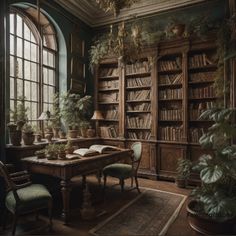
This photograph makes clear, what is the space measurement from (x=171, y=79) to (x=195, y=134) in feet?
4.00

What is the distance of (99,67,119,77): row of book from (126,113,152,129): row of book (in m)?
1.08

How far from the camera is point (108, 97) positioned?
5.45 meters

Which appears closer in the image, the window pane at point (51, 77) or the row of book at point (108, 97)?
the window pane at point (51, 77)

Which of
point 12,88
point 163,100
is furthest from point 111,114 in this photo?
point 12,88

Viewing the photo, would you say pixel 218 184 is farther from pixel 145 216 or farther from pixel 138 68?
pixel 138 68

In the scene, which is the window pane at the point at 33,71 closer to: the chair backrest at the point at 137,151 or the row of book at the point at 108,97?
the row of book at the point at 108,97

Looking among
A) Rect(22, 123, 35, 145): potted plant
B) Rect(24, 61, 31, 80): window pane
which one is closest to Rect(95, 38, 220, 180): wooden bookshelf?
Rect(24, 61, 31, 80): window pane

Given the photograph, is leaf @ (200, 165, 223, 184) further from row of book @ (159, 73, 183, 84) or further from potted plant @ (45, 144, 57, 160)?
row of book @ (159, 73, 183, 84)

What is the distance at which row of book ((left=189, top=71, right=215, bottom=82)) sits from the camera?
437cm

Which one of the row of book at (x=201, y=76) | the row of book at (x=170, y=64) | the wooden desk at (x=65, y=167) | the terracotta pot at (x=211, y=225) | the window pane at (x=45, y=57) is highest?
the window pane at (x=45, y=57)

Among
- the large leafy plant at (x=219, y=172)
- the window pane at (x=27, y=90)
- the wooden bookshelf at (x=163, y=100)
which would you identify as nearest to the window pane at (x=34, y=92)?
the window pane at (x=27, y=90)

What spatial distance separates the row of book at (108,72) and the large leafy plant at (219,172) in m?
3.23

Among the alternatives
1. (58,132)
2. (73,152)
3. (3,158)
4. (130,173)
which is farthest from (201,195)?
(58,132)

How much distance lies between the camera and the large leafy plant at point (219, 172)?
2.15 meters
